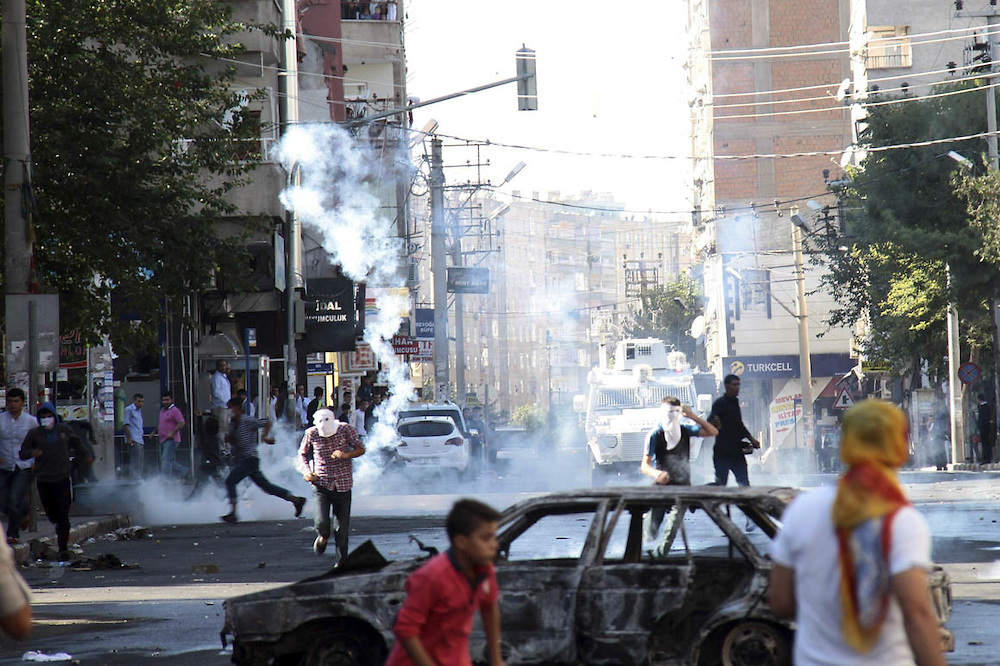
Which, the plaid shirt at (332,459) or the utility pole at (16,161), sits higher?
the utility pole at (16,161)

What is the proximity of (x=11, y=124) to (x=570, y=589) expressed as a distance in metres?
11.3

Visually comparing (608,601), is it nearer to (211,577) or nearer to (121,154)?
(211,577)

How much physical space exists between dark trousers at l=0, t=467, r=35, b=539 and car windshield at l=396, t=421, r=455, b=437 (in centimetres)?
1466

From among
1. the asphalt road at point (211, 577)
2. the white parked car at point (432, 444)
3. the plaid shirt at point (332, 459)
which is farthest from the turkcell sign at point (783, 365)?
the plaid shirt at point (332, 459)

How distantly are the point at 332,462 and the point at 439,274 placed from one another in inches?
1123

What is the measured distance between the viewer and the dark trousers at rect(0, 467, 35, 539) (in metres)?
16.7

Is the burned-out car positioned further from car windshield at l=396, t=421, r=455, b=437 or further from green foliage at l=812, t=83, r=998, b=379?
green foliage at l=812, t=83, r=998, b=379

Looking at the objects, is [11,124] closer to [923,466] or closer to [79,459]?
[79,459]

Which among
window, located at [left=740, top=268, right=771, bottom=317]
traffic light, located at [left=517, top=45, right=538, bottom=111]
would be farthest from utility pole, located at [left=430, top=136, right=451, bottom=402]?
window, located at [left=740, top=268, right=771, bottom=317]

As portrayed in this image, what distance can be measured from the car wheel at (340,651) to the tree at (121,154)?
12.3 metres

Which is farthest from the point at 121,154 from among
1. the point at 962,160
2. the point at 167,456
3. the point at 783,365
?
the point at 783,365

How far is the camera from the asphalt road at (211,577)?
398 inches

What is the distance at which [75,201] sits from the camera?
19953mm

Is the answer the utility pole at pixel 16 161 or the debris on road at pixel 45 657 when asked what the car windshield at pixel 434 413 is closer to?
the utility pole at pixel 16 161
